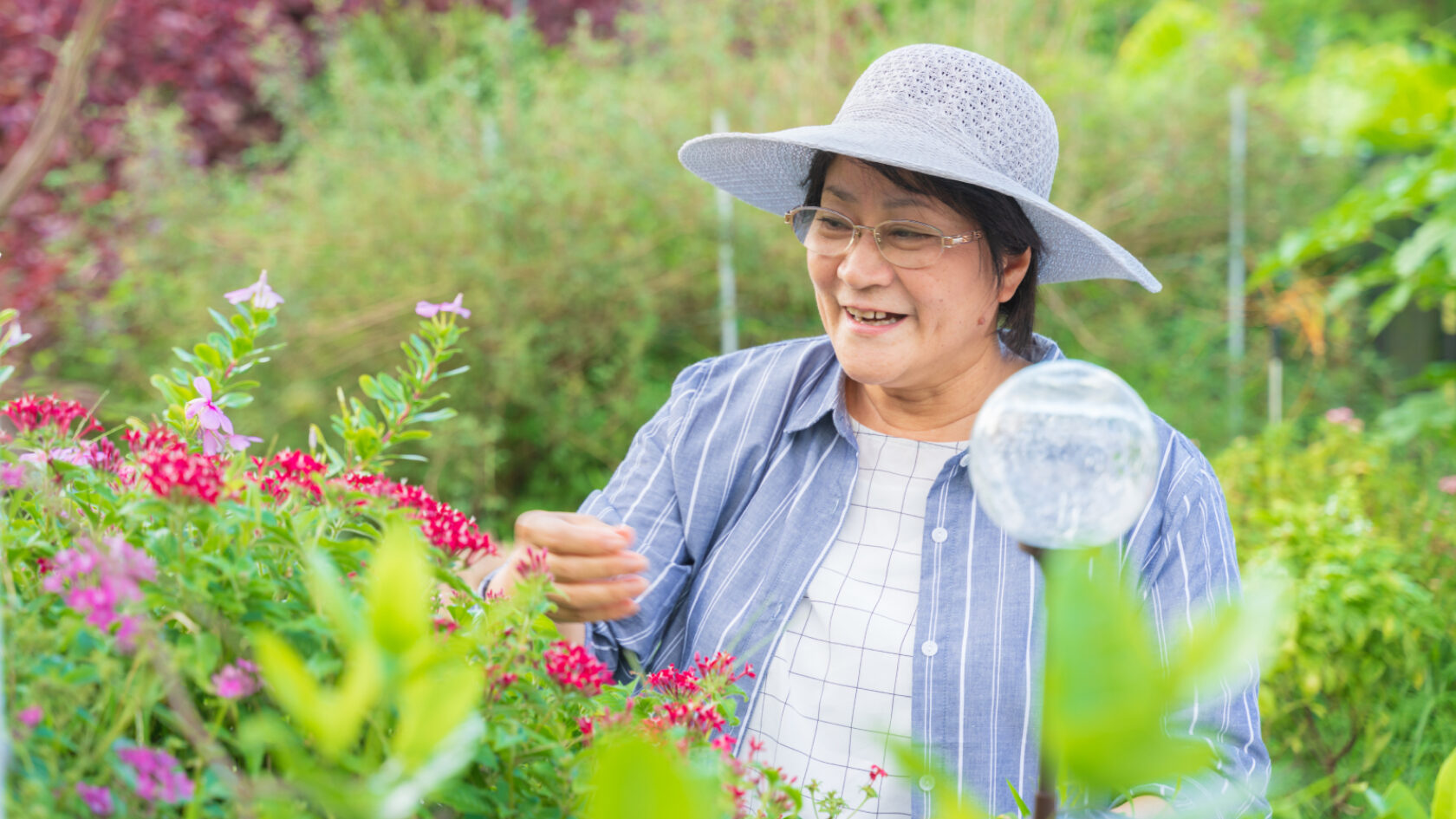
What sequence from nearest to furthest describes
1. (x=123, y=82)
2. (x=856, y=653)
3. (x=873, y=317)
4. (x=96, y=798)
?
(x=96, y=798), (x=856, y=653), (x=873, y=317), (x=123, y=82)

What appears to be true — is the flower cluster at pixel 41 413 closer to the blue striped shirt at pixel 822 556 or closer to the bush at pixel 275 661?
the bush at pixel 275 661

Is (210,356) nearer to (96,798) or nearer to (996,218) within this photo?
(96,798)

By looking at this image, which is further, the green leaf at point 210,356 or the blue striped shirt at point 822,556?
the blue striped shirt at point 822,556

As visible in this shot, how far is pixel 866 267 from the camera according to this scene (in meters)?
1.71

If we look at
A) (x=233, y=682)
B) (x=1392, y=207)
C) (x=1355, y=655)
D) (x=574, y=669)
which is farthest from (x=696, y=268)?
(x=233, y=682)

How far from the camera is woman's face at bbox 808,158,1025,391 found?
1710mm

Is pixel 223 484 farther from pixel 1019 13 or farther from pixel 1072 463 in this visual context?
pixel 1019 13

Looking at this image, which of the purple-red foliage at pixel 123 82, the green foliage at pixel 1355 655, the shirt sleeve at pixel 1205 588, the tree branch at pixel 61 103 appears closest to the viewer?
the shirt sleeve at pixel 1205 588

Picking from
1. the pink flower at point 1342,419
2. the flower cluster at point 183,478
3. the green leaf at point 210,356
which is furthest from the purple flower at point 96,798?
the pink flower at point 1342,419

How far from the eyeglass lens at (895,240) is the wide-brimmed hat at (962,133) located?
0.32 feet

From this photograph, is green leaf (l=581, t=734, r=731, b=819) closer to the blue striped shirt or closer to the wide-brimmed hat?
the blue striped shirt

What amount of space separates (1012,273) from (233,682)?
4.92ft

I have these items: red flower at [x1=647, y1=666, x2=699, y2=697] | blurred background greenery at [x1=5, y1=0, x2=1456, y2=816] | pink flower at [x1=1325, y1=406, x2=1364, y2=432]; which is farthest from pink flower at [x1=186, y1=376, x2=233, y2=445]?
pink flower at [x1=1325, y1=406, x2=1364, y2=432]

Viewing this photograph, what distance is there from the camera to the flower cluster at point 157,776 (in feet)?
1.81
